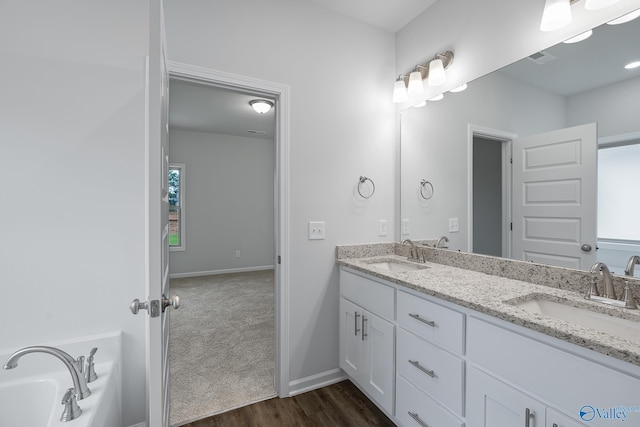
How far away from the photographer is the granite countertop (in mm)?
810

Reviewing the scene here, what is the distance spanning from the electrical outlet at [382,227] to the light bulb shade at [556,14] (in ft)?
4.78

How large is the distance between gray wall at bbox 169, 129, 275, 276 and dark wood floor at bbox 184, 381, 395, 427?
404 cm

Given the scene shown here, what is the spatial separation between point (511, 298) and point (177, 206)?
5268mm

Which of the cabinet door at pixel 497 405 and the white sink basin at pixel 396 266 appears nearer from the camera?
the cabinet door at pixel 497 405

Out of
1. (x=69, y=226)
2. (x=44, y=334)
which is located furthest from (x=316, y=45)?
(x=44, y=334)

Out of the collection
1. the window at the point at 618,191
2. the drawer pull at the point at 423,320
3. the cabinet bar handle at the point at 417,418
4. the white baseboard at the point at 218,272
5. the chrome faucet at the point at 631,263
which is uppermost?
the window at the point at 618,191

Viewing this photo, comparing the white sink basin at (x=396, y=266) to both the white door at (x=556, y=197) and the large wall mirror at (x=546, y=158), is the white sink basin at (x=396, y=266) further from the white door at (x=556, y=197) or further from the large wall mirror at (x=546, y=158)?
the white door at (x=556, y=197)

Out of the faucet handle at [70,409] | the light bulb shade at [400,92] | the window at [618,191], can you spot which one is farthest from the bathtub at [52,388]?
the light bulb shade at [400,92]

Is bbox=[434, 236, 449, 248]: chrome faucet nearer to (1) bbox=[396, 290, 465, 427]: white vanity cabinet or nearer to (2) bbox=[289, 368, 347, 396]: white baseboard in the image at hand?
(1) bbox=[396, 290, 465, 427]: white vanity cabinet

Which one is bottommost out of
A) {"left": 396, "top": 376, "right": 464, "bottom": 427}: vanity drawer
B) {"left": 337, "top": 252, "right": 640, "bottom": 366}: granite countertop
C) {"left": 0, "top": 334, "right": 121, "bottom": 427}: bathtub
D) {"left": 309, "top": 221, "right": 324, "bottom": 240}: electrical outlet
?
{"left": 396, "top": 376, "right": 464, "bottom": 427}: vanity drawer

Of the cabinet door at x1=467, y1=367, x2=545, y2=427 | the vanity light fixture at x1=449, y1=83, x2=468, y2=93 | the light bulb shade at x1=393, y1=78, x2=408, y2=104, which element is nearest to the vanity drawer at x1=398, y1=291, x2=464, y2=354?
the cabinet door at x1=467, y1=367, x2=545, y2=427

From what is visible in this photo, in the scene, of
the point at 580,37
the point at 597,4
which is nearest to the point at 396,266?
the point at 580,37

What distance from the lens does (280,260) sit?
1.95 m

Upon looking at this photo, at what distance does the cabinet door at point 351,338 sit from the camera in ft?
6.22
